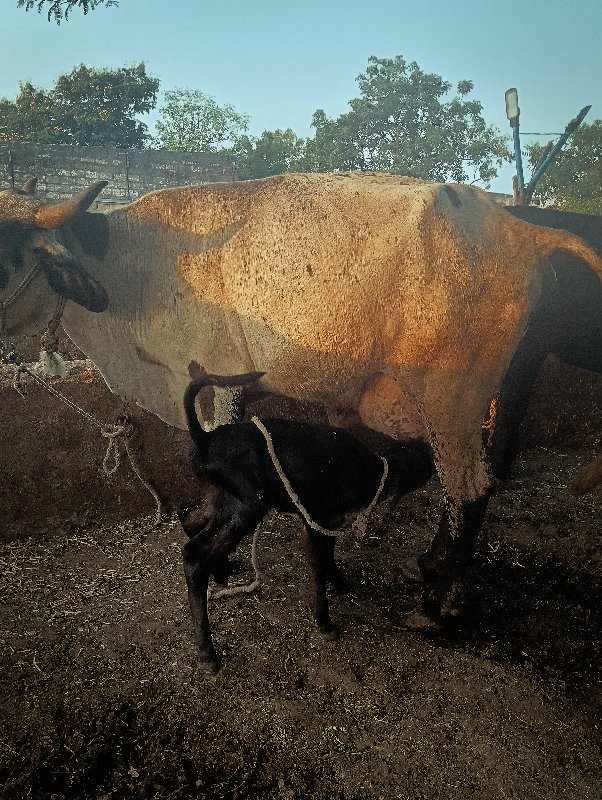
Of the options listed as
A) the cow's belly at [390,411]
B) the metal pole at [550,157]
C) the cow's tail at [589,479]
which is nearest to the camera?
the cow's tail at [589,479]

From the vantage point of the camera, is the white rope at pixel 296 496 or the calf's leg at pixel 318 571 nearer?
the white rope at pixel 296 496

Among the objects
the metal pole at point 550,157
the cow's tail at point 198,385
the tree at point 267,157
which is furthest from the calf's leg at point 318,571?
the tree at point 267,157

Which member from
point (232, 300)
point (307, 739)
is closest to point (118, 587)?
point (307, 739)

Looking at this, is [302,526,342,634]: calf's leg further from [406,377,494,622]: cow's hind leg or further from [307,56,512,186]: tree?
[307,56,512,186]: tree

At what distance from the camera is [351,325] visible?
338cm

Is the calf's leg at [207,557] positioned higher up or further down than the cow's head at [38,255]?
further down

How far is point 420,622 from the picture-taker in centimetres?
343

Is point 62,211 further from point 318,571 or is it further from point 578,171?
point 578,171

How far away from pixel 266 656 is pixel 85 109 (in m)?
23.5

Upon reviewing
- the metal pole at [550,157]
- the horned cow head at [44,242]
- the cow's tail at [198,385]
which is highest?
the metal pole at [550,157]

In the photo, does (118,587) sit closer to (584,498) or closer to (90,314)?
(90,314)

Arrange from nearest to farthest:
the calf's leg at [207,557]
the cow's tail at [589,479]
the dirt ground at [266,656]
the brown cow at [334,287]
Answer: the dirt ground at [266,656]
the cow's tail at [589,479]
the calf's leg at [207,557]
the brown cow at [334,287]

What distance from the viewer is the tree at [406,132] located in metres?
22.9

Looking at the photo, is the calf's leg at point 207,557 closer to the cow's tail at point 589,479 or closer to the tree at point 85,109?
the cow's tail at point 589,479
